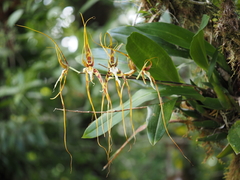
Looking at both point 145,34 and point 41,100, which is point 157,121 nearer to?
point 145,34

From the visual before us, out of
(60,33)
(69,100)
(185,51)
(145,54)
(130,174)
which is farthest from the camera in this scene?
(130,174)

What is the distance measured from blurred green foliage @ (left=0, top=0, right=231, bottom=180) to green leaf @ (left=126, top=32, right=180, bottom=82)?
2.14 ft

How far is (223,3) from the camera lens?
0.40 metres

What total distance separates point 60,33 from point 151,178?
1432 mm

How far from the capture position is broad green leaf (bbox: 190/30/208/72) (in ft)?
1.20

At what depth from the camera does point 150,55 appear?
1.21 ft

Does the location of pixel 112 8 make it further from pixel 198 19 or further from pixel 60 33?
pixel 198 19

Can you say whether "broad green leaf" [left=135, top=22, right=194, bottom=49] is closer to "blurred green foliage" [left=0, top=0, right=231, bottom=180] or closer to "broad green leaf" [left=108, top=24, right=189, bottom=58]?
"broad green leaf" [left=108, top=24, right=189, bottom=58]

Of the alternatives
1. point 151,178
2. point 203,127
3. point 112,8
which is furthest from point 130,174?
point 203,127

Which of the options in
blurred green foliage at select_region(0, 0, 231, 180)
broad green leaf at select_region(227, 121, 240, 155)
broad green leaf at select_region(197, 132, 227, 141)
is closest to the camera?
broad green leaf at select_region(227, 121, 240, 155)

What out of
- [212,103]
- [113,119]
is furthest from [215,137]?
[113,119]

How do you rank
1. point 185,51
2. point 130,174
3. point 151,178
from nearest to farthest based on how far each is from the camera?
point 185,51, point 151,178, point 130,174

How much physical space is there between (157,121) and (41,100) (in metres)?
1.20

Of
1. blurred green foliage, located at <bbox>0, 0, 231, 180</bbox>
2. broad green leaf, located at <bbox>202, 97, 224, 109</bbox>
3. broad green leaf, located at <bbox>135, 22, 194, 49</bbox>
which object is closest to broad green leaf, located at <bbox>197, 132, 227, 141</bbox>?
broad green leaf, located at <bbox>202, 97, 224, 109</bbox>
